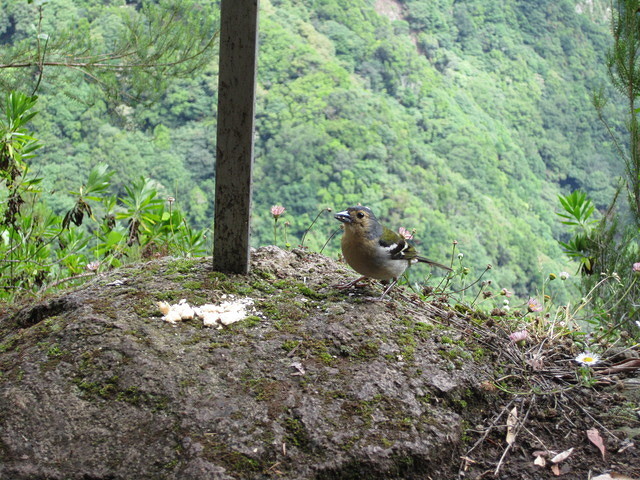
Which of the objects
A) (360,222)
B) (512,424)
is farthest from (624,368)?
(360,222)

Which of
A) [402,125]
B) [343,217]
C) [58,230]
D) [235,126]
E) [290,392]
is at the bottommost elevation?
[402,125]

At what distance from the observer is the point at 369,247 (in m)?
3.15

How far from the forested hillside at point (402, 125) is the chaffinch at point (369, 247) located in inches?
599

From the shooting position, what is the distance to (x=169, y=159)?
26.1 meters

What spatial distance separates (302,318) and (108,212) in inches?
106

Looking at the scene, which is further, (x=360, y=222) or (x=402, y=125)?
(x=402, y=125)

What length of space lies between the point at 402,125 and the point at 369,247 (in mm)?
31881

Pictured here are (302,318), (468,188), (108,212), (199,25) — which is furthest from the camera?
(468,188)

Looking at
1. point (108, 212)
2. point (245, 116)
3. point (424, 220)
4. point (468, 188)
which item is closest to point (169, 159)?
point (424, 220)

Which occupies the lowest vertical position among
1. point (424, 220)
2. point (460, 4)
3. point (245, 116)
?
point (424, 220)

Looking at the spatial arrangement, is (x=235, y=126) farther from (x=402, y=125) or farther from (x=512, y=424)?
(x=402, y=125)

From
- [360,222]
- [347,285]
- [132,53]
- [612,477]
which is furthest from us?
[132,53]

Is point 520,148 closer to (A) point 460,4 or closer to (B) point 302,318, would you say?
(A) point 460,4

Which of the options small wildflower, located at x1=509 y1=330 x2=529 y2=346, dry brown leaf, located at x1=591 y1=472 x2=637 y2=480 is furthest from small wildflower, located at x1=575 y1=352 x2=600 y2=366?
dry brown leaf, located at x1=591 y1=472 x2=637 y2=480
